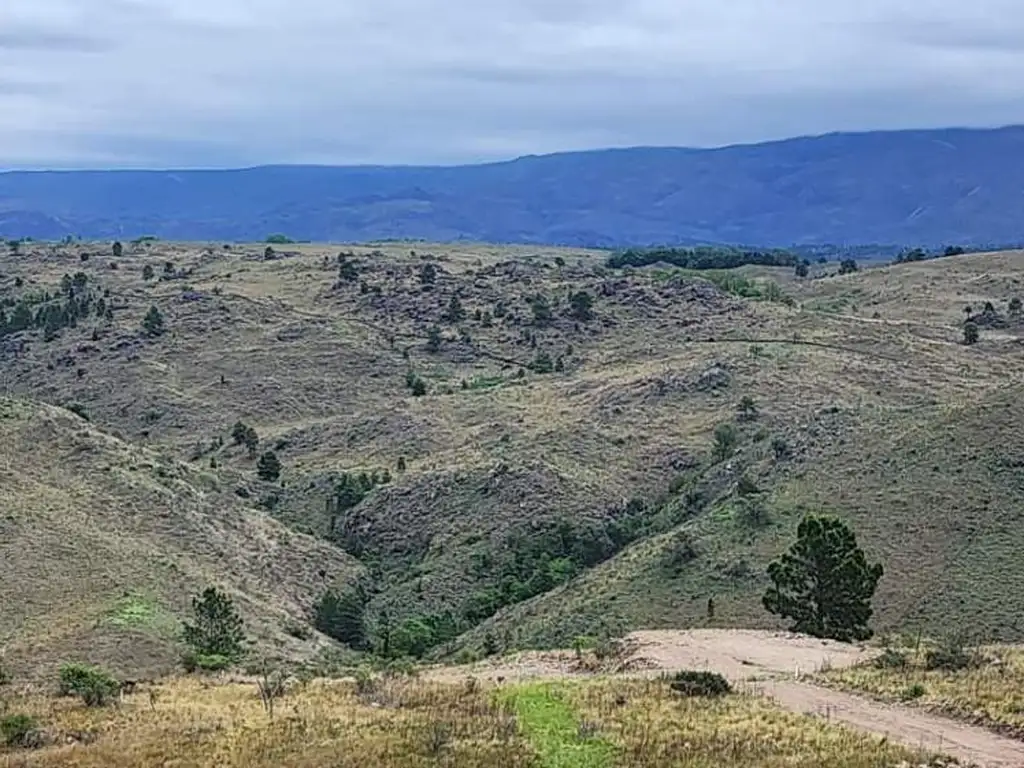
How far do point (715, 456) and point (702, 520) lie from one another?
1666cm

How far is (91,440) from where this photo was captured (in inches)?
2501

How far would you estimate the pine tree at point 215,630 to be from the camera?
38562 mm

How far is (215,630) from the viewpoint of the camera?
130 feet

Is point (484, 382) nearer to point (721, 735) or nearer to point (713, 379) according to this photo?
point (713, 379)

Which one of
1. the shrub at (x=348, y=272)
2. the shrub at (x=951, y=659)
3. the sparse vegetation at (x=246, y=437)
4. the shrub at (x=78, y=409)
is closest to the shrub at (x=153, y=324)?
the shrub at (x=78, y=409)

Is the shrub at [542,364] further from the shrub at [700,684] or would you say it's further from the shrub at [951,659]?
the shrub at [700,684]

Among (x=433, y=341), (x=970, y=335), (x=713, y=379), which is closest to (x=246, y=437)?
(x=433, y=341)

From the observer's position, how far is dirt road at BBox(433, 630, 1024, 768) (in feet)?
67.9

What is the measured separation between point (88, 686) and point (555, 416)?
56.8m

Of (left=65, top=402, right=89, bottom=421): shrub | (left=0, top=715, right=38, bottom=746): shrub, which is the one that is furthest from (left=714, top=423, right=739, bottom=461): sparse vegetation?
(left=0, top=715, right=38, bottom=746): shrub

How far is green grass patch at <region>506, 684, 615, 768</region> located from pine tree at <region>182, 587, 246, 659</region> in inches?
652

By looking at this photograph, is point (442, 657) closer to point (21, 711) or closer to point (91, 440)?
point (21, 711)

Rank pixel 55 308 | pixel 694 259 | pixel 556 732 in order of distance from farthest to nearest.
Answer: pixel 694 259, pixel 55 308, pixel 556 732

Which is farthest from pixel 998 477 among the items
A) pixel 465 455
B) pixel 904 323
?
pixel 904 323
